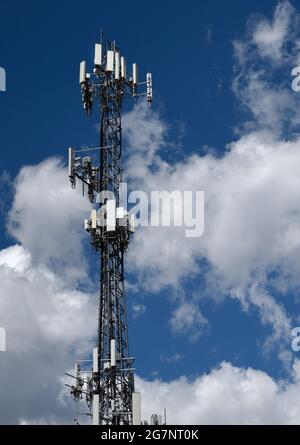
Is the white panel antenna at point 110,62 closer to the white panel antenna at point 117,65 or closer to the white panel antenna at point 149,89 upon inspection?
the white panel antenna at point 117,65

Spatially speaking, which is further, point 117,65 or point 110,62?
point 117,65

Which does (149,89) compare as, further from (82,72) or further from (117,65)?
(82,72)

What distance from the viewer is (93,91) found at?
82438 millimetres

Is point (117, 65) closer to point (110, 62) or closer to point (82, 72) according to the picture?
point (110, 62)

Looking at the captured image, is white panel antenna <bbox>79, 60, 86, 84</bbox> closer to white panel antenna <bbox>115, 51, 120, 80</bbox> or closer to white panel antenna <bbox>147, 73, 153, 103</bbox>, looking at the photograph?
white panel antenna <bbox>115, 51, 120, 80</bbox>

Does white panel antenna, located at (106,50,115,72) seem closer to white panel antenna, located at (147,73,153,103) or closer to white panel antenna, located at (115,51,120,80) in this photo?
white panel antenna, located at (115,51,120,80)

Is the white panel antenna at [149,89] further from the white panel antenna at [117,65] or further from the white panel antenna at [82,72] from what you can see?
the white panel antenna at [82,72]

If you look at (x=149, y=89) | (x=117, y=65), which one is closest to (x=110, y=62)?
(x=117, y=65)

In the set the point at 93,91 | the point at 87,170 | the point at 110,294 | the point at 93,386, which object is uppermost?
the point at 93,91
